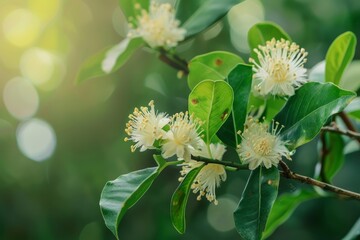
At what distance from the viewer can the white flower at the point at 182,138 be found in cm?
88

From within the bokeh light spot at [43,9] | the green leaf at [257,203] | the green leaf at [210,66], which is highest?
the bokeh light spot at [43,9]

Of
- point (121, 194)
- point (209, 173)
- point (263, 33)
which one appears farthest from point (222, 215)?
point (121, 194)

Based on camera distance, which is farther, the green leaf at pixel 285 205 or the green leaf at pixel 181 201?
the green leaf at pixel 285 205

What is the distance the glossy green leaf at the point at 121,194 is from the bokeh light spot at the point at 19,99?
1.93 m

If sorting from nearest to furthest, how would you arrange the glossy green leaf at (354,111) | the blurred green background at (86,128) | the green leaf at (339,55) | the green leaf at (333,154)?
→ the green leaf at (339,55), the glossy green leaf at (354,111), the green leaf at (333,154), the blurred green background at (86,128)

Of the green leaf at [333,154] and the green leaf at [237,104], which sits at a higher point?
the green leaf at [237,104]

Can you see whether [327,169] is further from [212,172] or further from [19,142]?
[19,142]

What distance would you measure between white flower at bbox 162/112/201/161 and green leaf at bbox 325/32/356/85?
340mm

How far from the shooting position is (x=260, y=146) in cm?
89

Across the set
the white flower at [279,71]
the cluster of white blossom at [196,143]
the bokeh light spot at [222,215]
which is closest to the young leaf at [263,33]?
the white flower at [279,71]

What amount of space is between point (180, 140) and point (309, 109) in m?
0.21

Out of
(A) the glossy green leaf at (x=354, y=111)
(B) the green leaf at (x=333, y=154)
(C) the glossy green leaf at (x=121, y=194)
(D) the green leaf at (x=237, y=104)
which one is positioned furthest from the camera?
(B) the green leaf at (x=333, y=154)

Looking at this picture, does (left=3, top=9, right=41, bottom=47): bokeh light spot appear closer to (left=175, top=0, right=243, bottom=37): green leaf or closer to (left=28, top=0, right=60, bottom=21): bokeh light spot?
(left=28, top=0, right=60, bottom=21): bokeh light spot

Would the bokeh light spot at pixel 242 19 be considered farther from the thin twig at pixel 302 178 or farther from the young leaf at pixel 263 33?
the thin twig at pixel 302 178
